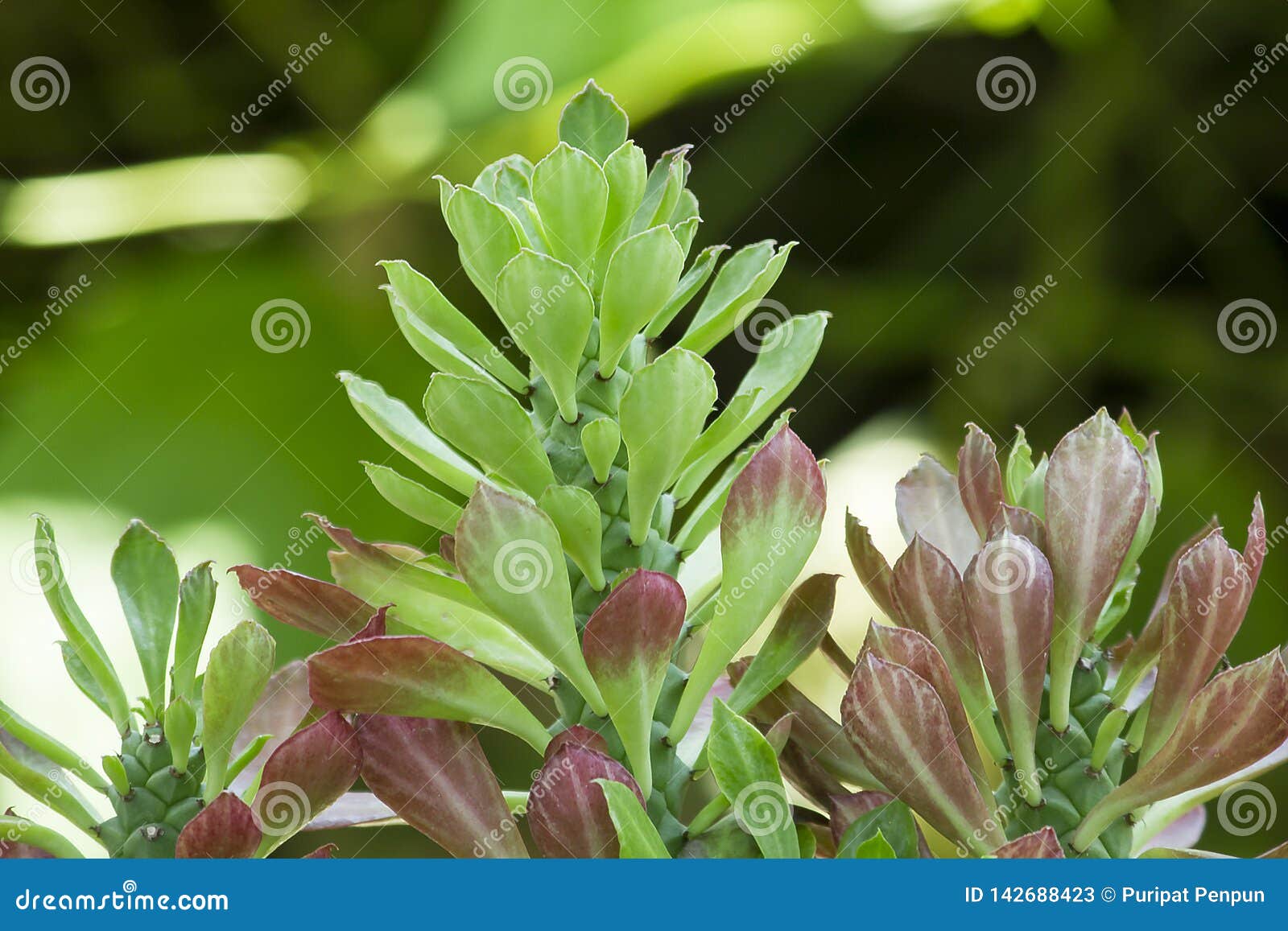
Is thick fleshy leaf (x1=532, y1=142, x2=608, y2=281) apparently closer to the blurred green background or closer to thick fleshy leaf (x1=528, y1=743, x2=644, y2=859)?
thick fleshy leaf (x1=528, y1=743, x2=644, y2=859)

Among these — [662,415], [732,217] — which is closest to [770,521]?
[662,415]

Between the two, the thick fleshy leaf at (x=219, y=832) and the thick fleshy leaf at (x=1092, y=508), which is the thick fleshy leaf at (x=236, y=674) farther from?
the thick fleshy leaf at (x=1092, y=508)

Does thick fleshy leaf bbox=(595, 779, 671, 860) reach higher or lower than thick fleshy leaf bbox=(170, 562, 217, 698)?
lower

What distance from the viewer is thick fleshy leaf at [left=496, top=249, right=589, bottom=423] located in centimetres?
18

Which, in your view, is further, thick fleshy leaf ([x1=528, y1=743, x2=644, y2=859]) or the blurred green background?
the blurred green background

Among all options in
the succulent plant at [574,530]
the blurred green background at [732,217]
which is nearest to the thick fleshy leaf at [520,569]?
the succulent plant at [574,530]

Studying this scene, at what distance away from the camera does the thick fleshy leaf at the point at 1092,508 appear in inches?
7.1

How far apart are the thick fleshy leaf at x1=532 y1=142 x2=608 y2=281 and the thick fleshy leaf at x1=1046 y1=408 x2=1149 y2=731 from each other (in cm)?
8

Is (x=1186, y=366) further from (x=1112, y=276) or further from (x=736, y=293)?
(x=736, y=293)

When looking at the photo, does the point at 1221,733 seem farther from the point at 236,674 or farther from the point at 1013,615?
the point at 236,674

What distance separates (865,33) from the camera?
2.82 ft

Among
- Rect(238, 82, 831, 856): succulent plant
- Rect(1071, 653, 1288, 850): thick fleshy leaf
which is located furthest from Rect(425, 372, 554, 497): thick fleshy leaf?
Rect(1071, 653, 1288, 850): thick fleshy leaf

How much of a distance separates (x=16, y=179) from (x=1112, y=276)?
81cm

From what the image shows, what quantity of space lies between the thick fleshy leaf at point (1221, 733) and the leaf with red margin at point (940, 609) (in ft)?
0.09
